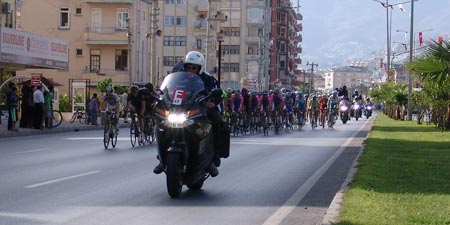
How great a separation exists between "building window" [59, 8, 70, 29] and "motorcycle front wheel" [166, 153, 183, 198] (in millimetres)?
61360

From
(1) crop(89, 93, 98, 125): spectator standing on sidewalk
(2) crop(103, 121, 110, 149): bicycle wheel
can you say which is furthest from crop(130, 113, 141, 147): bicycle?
(1) crop(89, 93, 98, 125): spectator standing on sidewalk

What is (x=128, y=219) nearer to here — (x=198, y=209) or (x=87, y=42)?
(x=198, y=209)

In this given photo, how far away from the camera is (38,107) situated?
3516 cm

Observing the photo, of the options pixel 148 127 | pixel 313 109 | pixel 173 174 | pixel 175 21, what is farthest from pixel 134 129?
pixel 175 21

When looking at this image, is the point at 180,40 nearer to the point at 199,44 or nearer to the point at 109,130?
the point at 199,44

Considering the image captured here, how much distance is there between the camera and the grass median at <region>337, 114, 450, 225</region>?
9.82 metres

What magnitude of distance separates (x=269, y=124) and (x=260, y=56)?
2866 inches

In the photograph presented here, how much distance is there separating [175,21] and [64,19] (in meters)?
27.0

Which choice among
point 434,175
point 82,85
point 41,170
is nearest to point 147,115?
point 41,170

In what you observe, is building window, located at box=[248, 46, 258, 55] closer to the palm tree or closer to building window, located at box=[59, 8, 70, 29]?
building window, located at box=[59, 8, 70, 29]

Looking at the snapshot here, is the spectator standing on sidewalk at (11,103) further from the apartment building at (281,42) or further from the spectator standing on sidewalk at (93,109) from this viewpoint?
the apartment building at (281,42)

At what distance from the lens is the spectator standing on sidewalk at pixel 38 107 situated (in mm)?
34156

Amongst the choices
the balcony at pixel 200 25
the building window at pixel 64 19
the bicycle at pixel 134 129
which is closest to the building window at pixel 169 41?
the balcony at pixel 200 25

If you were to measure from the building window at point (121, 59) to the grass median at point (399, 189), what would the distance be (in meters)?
50.6
